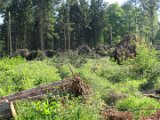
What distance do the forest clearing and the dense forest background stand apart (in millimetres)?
175

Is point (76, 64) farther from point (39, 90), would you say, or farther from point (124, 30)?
point (124, 30)

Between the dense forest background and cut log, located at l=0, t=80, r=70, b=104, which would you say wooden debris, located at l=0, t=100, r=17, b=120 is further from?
the dense forest background

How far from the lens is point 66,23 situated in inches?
2459

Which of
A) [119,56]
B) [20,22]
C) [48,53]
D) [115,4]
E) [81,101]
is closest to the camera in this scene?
[81,101]

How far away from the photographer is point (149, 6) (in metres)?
70.5

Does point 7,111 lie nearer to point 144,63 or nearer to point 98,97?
point 98,97

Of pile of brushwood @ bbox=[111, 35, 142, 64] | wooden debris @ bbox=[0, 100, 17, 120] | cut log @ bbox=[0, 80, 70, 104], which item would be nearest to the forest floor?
wooden debris @ bbox=[0, 100, 17, 120]

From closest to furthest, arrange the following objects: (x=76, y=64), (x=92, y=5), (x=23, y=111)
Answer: (x=23, y=111), (x=76, y=64), (x=92, y=5)

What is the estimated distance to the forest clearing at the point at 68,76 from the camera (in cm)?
893

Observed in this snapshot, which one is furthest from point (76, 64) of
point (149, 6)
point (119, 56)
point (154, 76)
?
point (149, 6)

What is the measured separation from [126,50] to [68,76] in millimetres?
10485

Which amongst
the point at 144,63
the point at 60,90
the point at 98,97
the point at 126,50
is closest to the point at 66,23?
the point at 126,50

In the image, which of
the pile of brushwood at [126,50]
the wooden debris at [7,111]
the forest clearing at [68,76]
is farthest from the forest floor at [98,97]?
the pile of brushwood at [126,50]

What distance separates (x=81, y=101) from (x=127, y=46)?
18.3 meters
